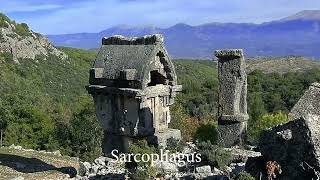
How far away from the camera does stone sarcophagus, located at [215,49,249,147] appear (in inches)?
642

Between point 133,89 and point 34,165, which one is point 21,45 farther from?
point 133,89

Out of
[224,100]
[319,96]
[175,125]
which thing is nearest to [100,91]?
[224,100]

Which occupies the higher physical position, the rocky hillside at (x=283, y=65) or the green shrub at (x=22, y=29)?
the green shrub at (x=22, y=29)

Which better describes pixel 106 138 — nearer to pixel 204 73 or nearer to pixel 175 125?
pixel 175 125

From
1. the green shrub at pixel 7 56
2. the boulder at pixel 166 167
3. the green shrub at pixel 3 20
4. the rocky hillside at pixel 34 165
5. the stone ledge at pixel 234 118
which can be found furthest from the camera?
the green shrub at pixel 3 20

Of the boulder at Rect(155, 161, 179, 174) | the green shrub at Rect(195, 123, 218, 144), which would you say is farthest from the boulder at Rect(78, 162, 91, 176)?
the green shrub at Rect(195, 123, 218, 144)

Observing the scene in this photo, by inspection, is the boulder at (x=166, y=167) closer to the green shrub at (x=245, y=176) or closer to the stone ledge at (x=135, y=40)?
the green shrub at (x=245, y=176)

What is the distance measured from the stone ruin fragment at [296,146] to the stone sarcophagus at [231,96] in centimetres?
556

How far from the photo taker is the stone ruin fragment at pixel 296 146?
31.2ft

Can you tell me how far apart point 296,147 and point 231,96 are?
21.7 feet

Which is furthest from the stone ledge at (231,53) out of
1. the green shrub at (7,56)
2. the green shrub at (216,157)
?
the green shrub at (7,56)

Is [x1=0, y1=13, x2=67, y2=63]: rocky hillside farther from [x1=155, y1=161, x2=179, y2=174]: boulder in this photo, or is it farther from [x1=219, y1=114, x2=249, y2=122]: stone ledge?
[x1=155, y1=161, x2=179, y2=174]: boulder

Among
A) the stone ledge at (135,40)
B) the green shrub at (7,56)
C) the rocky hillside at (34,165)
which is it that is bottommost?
the rocky hillside at (34,165)

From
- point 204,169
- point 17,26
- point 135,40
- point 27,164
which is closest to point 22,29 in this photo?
point 17,26
